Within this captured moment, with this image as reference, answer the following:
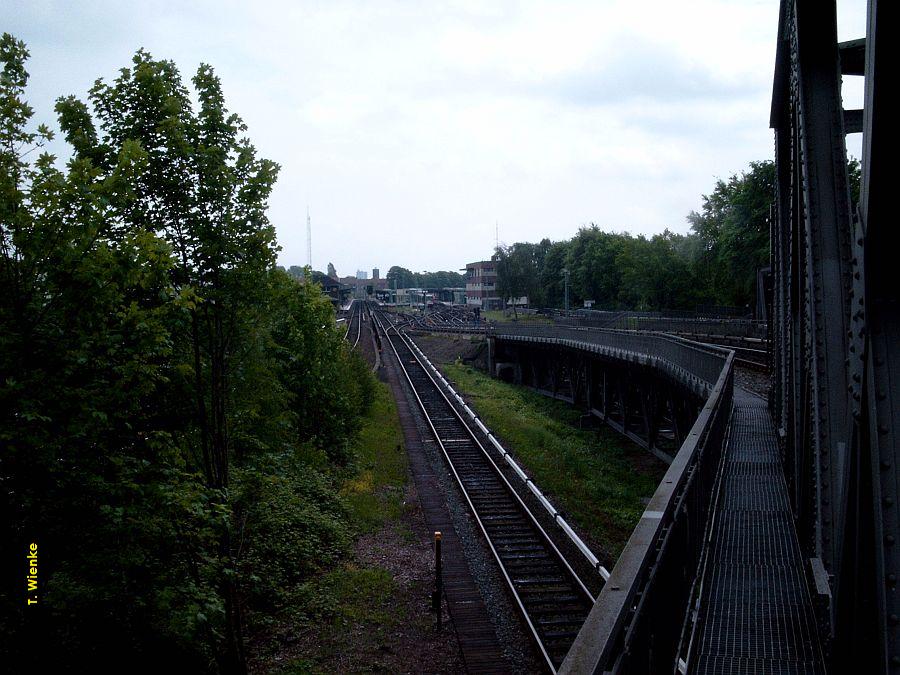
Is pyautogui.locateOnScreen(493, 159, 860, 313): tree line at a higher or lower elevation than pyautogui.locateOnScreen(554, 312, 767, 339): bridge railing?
higher

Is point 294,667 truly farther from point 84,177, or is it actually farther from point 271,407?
point 84,177

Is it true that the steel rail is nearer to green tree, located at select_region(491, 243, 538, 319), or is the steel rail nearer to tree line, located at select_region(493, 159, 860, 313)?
tree line, located at select_region(493, 159, 860, 313)

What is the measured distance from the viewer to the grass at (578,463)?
18.3 m

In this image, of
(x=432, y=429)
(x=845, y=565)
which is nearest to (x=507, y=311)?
(x=432, y=429)

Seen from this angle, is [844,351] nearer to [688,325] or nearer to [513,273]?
[688,325]

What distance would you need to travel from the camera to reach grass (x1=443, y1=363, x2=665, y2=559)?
18.3 metres

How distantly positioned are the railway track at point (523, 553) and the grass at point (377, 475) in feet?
5.53

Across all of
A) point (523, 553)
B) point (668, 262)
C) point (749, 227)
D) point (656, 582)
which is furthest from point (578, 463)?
point (668, 262)

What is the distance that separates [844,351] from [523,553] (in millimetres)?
10651

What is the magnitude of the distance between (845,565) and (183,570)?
6859 mm

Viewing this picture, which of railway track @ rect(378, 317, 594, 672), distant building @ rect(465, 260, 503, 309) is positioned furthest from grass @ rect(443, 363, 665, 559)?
distant building @ rect(465, 260, 503, 309)

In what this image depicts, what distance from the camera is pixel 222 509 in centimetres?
799

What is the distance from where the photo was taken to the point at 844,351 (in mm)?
5059

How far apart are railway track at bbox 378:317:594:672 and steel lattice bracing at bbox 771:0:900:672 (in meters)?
4.75
